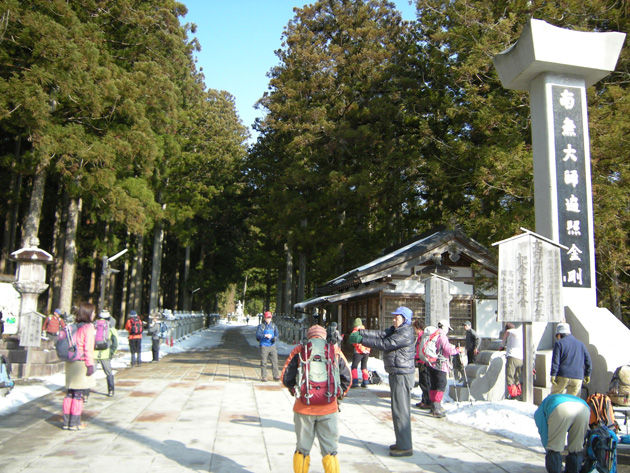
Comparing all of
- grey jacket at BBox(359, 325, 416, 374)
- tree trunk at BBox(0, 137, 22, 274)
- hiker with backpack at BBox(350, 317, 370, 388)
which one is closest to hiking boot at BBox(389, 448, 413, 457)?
grey jacket at BBox(359, 325, 416, 374)

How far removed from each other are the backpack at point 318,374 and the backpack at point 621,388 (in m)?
4.24

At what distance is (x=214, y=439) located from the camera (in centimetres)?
665

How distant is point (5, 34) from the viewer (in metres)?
16.2

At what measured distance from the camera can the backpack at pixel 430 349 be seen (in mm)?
8609

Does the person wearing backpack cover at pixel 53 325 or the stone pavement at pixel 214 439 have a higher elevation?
the person wearing backpack cover at pixel 53 325

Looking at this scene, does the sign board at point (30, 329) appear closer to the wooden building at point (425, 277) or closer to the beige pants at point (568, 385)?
the wooden building at point (425, 277)

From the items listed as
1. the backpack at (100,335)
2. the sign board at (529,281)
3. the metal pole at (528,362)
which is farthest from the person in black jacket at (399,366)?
the backpack at (100,335)

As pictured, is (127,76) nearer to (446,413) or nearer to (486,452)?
(446,413)

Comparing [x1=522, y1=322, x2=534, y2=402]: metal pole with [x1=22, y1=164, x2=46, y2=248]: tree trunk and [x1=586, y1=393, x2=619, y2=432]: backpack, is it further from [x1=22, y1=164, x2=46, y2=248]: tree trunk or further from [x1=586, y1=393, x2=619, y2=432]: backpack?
[x1=22, y1=164, x2=46, y2=248]: tree trunk

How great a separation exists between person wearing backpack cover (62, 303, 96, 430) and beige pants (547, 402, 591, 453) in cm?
585

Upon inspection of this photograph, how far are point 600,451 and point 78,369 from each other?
6389 mm

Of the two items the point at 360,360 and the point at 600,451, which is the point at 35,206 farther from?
the point at 600,451

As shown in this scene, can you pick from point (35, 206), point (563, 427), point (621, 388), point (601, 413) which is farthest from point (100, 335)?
point (35, 206)

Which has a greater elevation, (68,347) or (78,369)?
(68,347)
